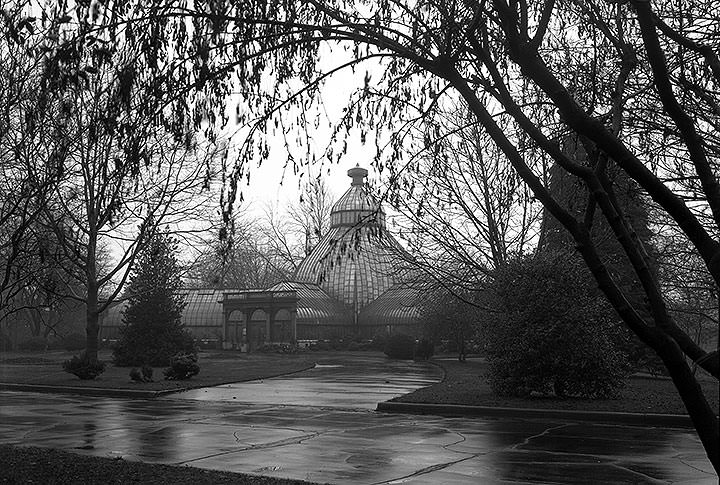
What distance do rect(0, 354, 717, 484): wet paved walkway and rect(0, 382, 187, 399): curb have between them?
2635 millimetres

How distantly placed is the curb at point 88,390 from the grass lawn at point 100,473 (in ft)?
38.7

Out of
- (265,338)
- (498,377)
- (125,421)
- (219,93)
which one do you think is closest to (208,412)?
(125,421)

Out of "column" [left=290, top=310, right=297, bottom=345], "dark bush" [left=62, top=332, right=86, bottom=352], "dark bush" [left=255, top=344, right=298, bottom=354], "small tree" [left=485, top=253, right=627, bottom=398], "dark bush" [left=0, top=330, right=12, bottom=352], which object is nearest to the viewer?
"small tree" [left=485, top=253, right=627, bottom=398]

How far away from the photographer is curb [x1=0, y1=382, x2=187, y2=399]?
70.8 ft

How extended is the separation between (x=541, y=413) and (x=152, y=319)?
86.5ft

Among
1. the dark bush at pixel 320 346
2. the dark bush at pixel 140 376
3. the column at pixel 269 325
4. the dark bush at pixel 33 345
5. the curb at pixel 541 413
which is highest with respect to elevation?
the column at pixel 269 325

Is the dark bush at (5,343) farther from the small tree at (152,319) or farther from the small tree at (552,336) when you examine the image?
the small tree at (552,336)

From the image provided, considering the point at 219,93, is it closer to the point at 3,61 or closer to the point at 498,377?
the point at 3,61

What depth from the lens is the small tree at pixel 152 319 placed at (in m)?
37.3

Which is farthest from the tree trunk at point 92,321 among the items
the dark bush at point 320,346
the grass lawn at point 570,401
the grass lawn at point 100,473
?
the dark bush at point 320,346

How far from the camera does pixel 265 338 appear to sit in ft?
203

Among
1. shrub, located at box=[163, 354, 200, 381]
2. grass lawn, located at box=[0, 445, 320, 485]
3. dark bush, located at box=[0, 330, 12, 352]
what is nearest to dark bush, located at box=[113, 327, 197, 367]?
shrub, located at box=[163, 354, 200, 381]

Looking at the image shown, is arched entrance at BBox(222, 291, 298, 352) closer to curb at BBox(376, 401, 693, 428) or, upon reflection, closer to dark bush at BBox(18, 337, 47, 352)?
dark bush at BBox(18, 337, 47, 352)

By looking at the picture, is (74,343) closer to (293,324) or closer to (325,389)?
(293,324)
